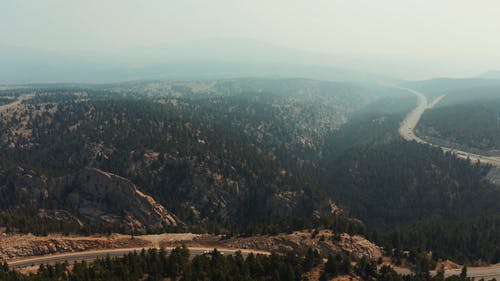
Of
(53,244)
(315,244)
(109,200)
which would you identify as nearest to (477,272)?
(315,244)

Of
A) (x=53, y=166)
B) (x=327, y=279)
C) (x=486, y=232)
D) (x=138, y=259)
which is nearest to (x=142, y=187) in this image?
(x=53, y=166)

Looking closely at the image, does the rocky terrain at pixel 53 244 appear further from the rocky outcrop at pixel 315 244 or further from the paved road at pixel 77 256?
the rocky outcrop at pixel 315 244

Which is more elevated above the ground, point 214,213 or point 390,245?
point 390,245

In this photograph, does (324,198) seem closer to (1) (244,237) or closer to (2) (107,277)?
(1) (244,237)

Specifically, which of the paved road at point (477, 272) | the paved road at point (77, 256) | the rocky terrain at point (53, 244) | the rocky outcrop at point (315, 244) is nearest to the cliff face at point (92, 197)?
the rocky terrain at point (53, 244)

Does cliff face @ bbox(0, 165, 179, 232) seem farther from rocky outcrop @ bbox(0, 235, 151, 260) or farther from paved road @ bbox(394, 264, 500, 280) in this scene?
paved road @ bbox(394, 264, 500, 280)

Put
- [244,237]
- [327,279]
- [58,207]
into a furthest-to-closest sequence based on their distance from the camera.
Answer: [58,207] < [244,237] < [327,279]

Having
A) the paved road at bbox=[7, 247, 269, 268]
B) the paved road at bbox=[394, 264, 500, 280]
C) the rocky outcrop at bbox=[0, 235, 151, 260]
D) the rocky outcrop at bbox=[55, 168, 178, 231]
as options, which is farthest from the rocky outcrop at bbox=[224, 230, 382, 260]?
the rocky outcrop at bbox=[55, 168, 178, 231]
